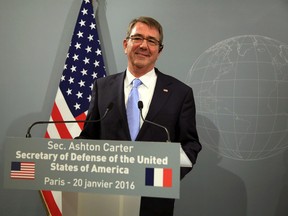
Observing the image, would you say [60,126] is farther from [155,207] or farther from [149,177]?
[149,177]

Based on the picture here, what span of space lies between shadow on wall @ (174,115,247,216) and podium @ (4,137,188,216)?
1.45m

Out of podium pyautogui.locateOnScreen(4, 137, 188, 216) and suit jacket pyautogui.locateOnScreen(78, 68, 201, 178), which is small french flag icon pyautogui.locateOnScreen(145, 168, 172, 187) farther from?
suit jacket pyautogui.locateOnScreen(78, 68, 201, 178)

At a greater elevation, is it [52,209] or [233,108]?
[233,108]

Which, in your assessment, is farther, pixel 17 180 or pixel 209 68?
pixel 209 68

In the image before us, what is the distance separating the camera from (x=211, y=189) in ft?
7.88

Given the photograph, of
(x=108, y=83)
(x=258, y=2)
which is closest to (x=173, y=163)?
(x=108, y=83)

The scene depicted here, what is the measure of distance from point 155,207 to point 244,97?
4.00 ft

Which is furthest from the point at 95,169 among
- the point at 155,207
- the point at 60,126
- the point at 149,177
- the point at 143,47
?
the point at 60,126

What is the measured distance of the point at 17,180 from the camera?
1.07m

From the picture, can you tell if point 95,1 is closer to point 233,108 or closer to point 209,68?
point 209,68

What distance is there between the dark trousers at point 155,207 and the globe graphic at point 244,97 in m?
0.88

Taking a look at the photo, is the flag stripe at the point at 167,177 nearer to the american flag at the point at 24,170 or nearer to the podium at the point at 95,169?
the podium at the point at 95,169

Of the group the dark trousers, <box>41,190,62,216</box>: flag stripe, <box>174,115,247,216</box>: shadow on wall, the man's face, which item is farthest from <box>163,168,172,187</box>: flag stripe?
<box>41,190,62,216</box>: flag stripe

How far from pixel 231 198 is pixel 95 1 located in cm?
191
